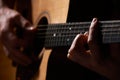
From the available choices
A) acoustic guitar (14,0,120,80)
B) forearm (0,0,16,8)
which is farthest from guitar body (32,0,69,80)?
forearm (0,0,16,8)

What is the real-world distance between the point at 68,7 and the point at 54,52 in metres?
0.17

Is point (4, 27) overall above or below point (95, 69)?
above

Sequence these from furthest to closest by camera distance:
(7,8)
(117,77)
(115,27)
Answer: (7,8) < (117,77) < (115,27)

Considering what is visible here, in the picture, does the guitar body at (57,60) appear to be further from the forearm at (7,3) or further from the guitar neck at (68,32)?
the forearm at (7,3)

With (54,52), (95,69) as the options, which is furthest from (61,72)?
(95,69)

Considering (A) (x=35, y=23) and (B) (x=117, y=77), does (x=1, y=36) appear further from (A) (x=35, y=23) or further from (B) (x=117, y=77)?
(B) (x=117, y=77)

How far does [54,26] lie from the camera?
125 cm

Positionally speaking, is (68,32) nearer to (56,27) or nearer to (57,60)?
(56,27)

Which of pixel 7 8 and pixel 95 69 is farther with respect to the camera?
pixel 7 8

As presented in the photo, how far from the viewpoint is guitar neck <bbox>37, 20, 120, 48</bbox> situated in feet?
3.47

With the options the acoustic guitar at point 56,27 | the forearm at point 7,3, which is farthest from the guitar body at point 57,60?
the forearm at point 7,3

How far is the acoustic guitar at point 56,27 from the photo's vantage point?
1071mm

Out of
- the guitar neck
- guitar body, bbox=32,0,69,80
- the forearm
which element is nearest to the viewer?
the guitar neck

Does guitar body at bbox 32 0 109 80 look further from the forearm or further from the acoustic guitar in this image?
the forearm
